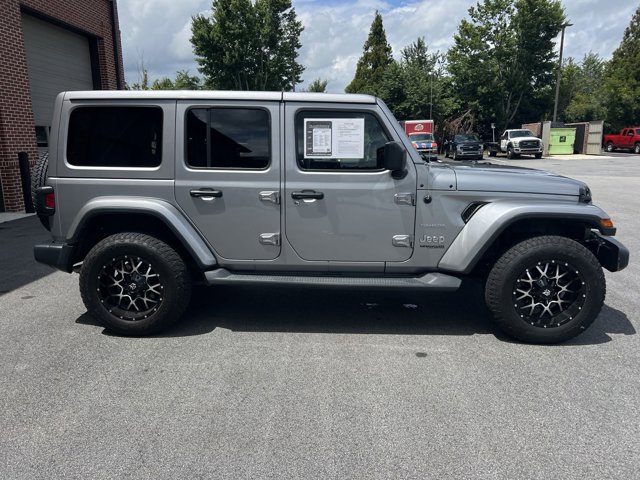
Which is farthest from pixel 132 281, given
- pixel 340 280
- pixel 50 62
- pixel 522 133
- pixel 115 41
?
pixel 522 133

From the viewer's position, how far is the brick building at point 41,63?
35.0 ft

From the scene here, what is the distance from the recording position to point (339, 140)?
4062mm

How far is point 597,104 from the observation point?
46531 mm

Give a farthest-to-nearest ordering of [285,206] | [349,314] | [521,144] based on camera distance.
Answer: [521,144], [349,314], [285,206]

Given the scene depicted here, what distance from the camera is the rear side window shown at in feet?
13.6

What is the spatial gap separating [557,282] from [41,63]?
12900mm

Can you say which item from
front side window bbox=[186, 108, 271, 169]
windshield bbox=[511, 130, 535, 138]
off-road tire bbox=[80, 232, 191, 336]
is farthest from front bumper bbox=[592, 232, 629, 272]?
windshield bbox=[511, 130, 535, 138]

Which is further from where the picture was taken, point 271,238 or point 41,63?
point 41,63

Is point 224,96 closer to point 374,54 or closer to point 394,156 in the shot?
point 394,156

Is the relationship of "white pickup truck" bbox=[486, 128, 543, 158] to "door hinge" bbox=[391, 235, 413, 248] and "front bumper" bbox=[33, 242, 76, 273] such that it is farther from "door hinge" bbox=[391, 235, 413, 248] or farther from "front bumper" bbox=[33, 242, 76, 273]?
"front bumper" bbox=[33, 242, 76, 273]

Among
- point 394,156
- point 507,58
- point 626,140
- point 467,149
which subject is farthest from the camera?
point 507,58

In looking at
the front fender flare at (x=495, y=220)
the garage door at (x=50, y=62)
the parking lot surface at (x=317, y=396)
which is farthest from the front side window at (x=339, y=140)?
the garage door at (x=50, y=62)

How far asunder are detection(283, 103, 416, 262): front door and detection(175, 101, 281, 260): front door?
0.14 m

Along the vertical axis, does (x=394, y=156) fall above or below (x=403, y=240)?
above
